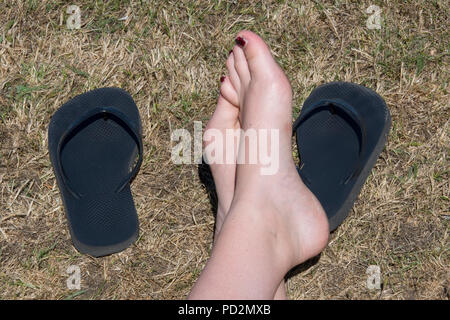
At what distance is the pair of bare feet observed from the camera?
4.56ft

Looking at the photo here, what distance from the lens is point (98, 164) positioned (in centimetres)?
186

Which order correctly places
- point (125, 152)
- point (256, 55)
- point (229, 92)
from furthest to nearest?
point (125, 152)
point (229, 92)
point (256, 55)

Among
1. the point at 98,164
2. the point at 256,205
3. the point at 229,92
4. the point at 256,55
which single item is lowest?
the point at 98,164

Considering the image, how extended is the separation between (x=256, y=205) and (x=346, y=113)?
551mm

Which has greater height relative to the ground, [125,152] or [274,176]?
[274,176]

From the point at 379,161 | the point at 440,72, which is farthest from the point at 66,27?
the point at 440,72

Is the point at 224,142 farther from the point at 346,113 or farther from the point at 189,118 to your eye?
the point at 346,113

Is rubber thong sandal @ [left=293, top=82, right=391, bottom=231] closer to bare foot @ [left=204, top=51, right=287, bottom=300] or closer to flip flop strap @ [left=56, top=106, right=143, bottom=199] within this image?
bare foot @ [left=204, top=51, right=287, bottom=300]

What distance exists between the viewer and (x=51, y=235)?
183 centimetres

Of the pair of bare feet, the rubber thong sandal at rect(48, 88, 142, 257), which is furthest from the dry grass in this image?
the pair of bare feet

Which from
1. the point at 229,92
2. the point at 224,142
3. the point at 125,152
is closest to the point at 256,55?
the point at 229,92

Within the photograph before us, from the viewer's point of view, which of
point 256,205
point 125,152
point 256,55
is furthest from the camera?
point 125,152

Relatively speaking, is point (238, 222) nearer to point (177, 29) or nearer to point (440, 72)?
point (177, 29)

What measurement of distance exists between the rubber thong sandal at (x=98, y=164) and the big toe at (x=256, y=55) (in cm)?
46
